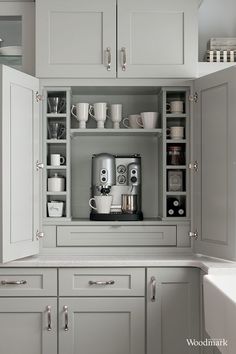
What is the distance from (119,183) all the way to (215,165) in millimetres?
742

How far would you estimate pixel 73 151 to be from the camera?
346cm

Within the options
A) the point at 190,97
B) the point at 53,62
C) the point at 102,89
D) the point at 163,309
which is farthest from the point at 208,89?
the point at 163,309

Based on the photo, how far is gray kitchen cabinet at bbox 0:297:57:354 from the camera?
9.38 feet

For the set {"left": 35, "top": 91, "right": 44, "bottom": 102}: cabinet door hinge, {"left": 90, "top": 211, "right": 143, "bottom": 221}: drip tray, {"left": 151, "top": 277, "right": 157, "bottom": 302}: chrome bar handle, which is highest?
{"left": 35, "top": 91, "right": 44, "bottom": 102}: cabinet door hinge

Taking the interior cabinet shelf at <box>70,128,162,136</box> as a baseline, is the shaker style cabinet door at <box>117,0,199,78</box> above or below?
above

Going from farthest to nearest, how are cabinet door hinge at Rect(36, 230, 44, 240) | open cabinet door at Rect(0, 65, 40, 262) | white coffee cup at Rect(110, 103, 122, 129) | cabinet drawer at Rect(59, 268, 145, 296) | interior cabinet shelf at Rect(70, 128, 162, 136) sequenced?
white coffee cup at Rect(110, 103, 122, 129)
interior cabinet shelf at Rect(70, 128, 162, 136)
cabinet door hinge at Rect(36, 230, 44, 240)
cabinet drawer at Rect(59, 268, 145, 296)
open cabinet door at Rect(0, 65, 40, 262)

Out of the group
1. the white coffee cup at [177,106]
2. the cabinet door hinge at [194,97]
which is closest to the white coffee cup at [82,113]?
the white coffee cup at [177,106]

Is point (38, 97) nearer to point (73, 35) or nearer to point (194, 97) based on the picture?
point (73, 35)

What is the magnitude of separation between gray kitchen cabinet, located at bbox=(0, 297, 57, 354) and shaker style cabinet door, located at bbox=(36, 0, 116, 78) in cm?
131

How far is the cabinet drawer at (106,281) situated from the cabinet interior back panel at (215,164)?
1.56ft

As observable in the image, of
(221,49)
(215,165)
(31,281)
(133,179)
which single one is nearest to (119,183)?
(133,179)

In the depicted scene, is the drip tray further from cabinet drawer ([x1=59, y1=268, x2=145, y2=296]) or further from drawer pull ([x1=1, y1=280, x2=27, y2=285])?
drawer pull ([x1=1, y1=280, x2=27, y2=285])

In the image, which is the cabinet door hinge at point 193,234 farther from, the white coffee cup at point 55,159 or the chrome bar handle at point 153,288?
the white coffee cup at point 55,159

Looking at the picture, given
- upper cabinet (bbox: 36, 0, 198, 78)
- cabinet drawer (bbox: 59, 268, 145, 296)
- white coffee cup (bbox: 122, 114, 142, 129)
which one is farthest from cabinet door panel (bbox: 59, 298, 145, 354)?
upper cabinet (bbox: 36, 0, 198, 78)
